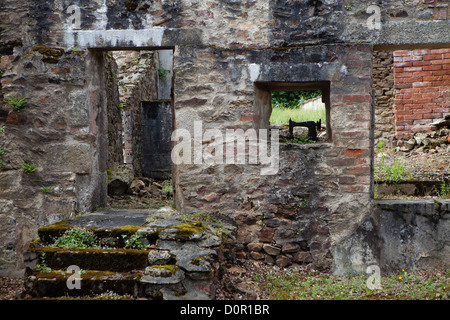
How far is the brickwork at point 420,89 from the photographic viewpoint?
7.93 meters

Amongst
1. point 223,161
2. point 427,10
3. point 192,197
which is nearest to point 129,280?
point 192,197

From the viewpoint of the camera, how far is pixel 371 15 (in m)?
4.23

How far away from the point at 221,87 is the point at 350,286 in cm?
229

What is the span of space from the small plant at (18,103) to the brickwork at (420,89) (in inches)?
269

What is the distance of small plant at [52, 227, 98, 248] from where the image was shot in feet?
11.6

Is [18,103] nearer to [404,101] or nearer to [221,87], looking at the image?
[221,87]

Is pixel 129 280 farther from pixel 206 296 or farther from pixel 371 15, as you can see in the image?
pixel 371 15

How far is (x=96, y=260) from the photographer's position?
3.34 metres

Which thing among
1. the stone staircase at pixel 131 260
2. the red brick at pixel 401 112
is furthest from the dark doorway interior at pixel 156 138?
the stone staircase at pixel 131 260

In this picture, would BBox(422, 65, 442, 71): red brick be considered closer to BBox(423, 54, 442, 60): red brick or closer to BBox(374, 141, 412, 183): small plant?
BBox(423, 54, 442, 60): red brick

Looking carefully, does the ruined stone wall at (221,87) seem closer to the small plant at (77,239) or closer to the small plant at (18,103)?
the small plant at (18,103)

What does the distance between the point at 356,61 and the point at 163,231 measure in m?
2.54
